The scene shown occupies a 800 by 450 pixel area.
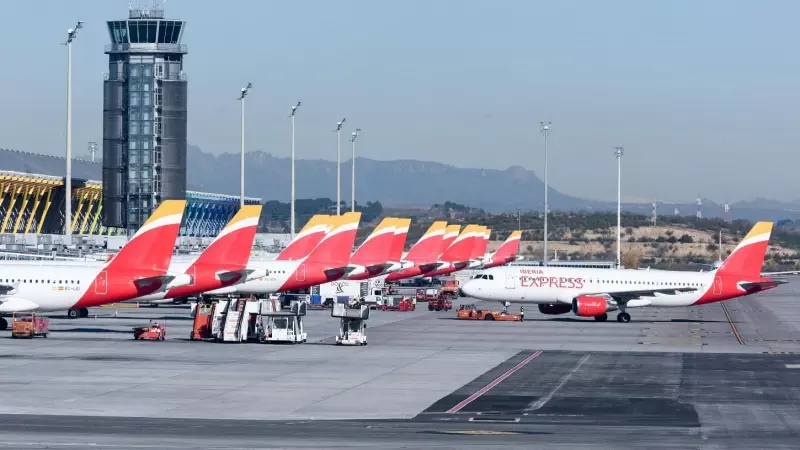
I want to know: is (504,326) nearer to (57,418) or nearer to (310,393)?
(310,393)

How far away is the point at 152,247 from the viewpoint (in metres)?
67.5

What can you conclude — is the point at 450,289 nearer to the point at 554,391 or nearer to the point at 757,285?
the point at 757,285

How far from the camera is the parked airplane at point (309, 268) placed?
8912 centimetres

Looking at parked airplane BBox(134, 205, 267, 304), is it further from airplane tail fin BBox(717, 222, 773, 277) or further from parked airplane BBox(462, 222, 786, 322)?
→ airplane tail fin BBox(717, 222, 773, 277)

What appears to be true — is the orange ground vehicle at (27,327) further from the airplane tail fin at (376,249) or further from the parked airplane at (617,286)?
the airplane tail fin at (376,249)

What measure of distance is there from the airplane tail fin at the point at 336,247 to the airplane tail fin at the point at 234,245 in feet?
50.8

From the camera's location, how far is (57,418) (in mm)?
38062

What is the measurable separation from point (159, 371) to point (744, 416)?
74.6 ft

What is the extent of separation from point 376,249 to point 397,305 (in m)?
5.30

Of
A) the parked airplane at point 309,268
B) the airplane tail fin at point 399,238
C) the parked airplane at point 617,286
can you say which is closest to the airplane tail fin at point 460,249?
the airplane tail fin at point 399,238

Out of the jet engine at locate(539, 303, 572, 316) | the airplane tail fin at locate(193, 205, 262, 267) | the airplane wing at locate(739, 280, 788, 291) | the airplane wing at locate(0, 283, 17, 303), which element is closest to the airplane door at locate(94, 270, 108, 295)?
the airplane wing at locate(0, 283, 17, 303)

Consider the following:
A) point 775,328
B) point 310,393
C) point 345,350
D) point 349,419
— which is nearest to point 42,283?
point 345,350

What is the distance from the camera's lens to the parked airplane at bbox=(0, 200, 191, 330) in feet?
A: 221

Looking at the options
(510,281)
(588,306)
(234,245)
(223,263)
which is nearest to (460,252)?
(510,281)
